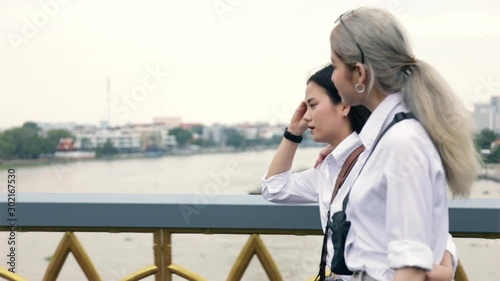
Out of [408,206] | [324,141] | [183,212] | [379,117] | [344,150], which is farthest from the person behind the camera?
[183,212]

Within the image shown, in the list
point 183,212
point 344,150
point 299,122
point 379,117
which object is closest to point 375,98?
point 379,117

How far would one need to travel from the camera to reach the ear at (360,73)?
1.33 m

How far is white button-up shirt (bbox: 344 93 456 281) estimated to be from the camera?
4.10 ft

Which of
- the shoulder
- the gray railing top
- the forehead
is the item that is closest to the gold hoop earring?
the shoulder

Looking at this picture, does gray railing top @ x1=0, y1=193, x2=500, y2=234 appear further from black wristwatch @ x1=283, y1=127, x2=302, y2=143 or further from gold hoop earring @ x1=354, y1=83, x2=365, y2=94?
gold hoop earring @ x1=354, y1=83, x2=365, y2=94

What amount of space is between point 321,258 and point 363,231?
0.24 metres

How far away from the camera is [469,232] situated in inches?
93.1

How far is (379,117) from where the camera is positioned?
1.35 metres

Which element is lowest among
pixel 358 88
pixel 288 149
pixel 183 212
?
pixel 183 212

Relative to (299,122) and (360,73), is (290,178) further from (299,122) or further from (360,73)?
(360,73)

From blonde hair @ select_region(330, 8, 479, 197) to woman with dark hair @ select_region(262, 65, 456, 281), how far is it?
20cm

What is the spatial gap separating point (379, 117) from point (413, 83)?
0.09 metres

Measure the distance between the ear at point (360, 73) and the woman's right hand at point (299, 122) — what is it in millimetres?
622

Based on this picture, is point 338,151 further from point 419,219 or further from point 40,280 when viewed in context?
A: point 40,280
